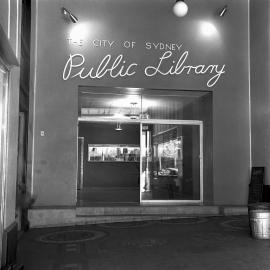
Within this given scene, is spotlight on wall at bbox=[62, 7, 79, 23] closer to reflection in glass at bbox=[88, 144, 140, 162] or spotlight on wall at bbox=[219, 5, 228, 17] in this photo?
spotlight on wall at bbox=[219, 5, 228, 17]

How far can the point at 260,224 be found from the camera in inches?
253

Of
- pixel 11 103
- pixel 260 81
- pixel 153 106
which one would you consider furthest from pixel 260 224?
pixel 11 103

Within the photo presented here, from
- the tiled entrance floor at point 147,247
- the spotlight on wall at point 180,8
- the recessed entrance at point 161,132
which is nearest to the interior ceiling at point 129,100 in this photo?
the recessed entrance at point 161,132

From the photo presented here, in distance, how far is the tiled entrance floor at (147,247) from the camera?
196 inches

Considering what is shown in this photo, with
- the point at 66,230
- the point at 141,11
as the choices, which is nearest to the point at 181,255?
the point at 66,230

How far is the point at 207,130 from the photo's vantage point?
31.3 ft

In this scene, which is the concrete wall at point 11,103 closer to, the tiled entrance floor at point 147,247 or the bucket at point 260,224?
the tiled entrance floor at point 147,247

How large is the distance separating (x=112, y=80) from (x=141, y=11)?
1784 mm

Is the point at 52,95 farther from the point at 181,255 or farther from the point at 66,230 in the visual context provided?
the point at 181,255

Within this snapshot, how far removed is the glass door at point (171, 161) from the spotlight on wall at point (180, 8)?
2.52 metres

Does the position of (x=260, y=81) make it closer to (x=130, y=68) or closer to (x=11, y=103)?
(x=130, y=68)

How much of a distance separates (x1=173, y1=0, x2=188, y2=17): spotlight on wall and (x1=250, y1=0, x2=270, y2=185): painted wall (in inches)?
70.6

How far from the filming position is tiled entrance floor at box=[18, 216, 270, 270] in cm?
499

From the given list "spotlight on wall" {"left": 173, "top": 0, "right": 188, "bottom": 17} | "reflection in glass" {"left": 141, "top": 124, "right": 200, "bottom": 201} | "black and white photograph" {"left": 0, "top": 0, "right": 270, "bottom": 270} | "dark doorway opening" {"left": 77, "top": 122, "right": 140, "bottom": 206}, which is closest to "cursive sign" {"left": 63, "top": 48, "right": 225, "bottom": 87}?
"black and white photograph" {"left": 0, "top": 0, "right": 270, "bottom": 270}
